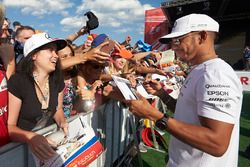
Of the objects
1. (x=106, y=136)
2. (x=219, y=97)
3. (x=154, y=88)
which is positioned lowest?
(x=106, y=136)

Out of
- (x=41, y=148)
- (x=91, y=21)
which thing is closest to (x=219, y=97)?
(x=41, y=148)

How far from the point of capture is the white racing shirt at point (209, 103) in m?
1.70

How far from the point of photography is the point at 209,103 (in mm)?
1722

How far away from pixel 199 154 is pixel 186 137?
28 centimetres

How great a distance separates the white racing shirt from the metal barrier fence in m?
0.91

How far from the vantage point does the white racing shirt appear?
170 cm

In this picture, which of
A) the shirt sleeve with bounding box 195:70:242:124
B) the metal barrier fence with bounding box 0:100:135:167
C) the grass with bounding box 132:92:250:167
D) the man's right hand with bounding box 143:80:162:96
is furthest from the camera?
the grass with bounding box 132:92:250:167

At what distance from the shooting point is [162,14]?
78.3 ft

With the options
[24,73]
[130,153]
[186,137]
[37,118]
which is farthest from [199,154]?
[130,153]

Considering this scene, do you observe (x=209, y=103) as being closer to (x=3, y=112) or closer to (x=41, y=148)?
(x=41, y=148)

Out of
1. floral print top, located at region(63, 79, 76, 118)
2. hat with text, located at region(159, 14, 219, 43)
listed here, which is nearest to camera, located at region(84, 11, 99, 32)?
floral print top, located at region(63, 79, 76, 118)

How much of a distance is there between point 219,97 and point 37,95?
146 cm

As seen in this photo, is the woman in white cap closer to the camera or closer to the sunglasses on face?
the sunglasses on face

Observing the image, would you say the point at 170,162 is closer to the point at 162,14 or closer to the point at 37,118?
the point at 37,118
